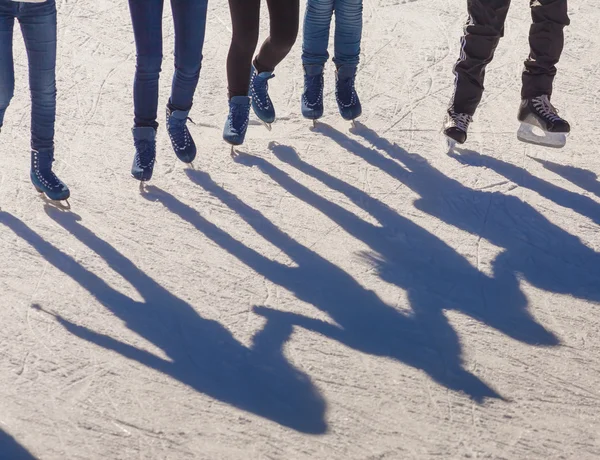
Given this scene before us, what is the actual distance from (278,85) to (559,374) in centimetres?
284

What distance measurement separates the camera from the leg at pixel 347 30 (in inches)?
195

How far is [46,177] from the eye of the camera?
4.52 meters

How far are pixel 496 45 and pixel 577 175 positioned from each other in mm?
764

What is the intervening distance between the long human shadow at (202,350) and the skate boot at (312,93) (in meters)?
1.51

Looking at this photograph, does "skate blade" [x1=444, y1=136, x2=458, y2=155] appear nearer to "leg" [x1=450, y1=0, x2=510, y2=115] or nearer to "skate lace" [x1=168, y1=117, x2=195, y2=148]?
"leg" [x1=450, y1=0, x2=510, y2=115]

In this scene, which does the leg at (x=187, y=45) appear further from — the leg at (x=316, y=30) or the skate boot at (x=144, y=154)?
the leg at (x=316, y=30)

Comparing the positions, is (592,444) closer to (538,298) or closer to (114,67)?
(538,298)

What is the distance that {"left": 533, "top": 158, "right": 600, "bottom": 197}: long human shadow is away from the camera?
4.88 m

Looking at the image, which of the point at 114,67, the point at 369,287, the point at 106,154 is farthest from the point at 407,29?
the point at 369,287

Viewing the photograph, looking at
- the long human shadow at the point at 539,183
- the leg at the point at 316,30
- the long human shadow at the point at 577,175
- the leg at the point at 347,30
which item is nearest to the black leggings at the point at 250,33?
the leg at the point at 316,30

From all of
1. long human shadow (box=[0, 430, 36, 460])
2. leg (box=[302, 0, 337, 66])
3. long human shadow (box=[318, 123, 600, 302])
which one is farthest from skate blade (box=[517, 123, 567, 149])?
long human shadow (box=[0, 430, 36, 460])

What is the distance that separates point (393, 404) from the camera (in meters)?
3.42

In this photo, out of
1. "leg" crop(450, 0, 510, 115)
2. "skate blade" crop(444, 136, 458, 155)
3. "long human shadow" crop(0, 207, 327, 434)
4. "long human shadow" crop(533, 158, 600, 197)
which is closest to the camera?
"long human shadow" crop(0, 207, 327, 434)

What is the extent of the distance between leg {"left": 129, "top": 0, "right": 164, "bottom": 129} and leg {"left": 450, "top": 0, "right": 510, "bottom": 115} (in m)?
1.51
